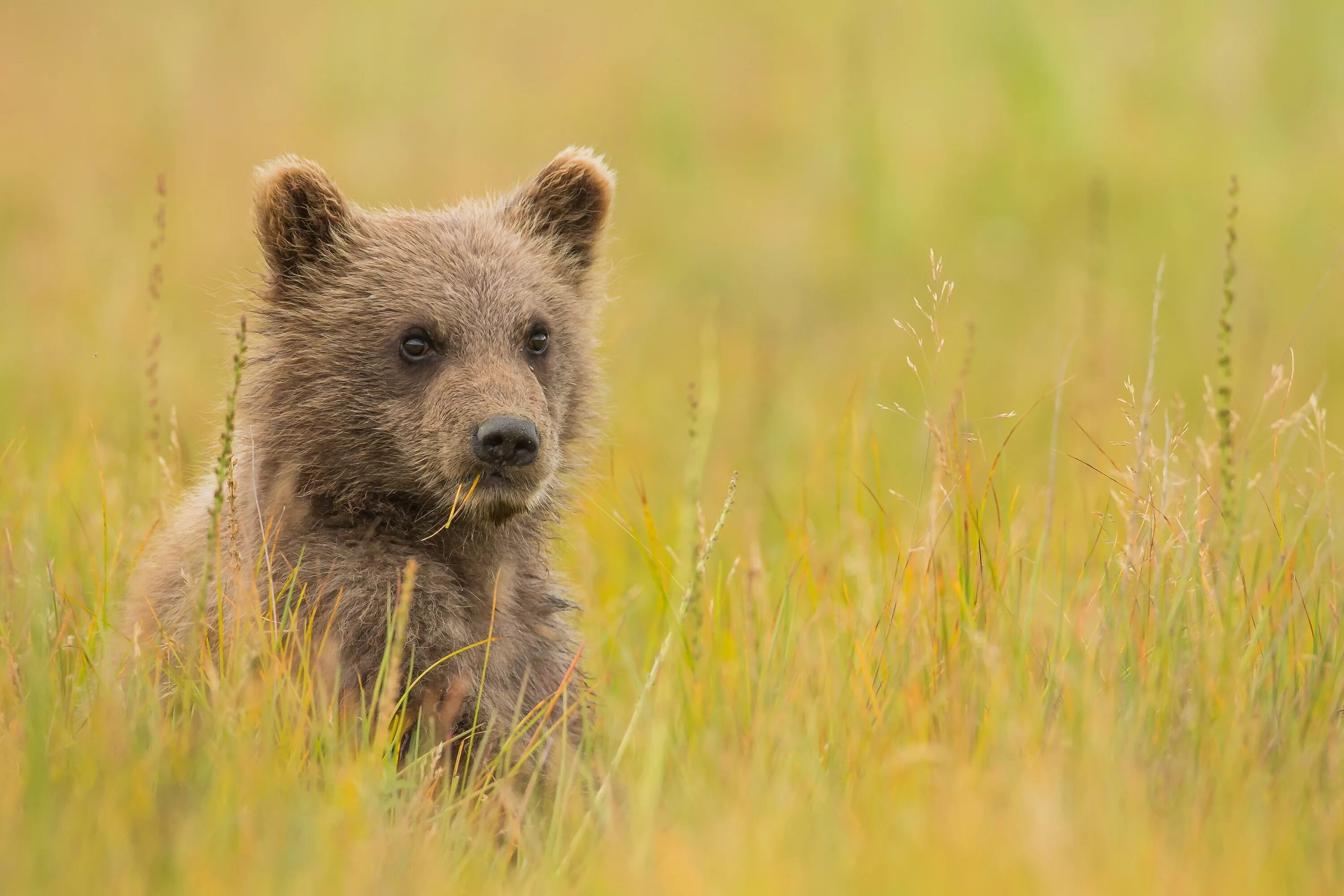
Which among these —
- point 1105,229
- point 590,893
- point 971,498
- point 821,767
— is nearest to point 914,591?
point 971,498

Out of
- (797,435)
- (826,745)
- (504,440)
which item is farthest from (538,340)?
(797,435)

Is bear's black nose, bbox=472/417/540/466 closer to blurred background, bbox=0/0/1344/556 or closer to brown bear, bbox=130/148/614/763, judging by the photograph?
brown bear, bbox=130/148/614/763

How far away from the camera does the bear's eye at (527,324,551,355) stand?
194 inches

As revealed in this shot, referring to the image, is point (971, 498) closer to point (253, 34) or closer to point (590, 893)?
point (590, 893)

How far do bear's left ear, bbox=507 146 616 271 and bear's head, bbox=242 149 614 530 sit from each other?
21cm

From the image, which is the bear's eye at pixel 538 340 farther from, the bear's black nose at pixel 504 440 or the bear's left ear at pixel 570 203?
the bear's black nose at pixel 504 440

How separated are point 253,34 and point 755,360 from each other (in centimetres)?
849

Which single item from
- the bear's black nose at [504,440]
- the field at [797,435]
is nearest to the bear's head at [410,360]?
the bear's black nose at [504,440]

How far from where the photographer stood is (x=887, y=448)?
8289mm

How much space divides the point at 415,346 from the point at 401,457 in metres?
0.46

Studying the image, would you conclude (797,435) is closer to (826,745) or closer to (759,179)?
(826,745)

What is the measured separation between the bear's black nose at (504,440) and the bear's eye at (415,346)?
510 millimetres

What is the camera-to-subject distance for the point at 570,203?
5.57 m

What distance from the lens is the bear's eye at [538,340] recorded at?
493cm
